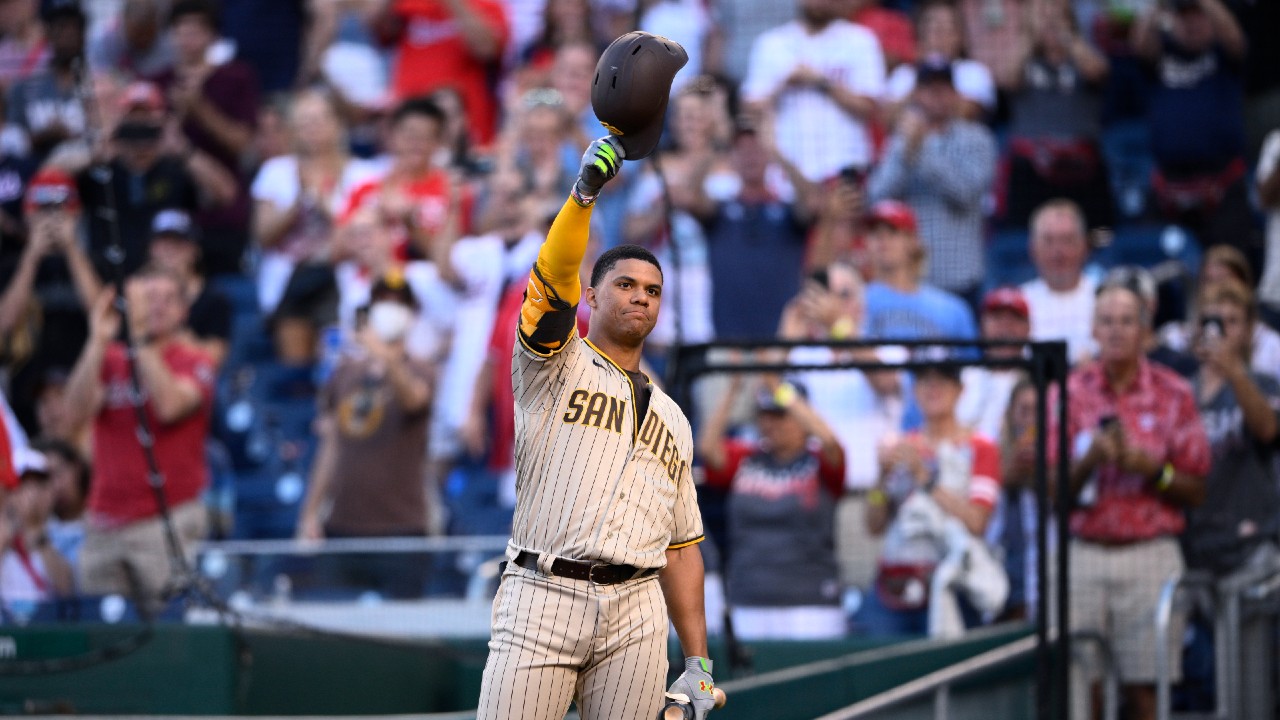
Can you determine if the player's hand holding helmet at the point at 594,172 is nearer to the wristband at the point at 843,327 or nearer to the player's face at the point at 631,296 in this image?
the player's face at the point at 631,296

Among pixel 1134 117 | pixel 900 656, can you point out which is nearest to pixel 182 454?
pixel 900 656

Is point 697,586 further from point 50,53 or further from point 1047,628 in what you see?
point 50,53

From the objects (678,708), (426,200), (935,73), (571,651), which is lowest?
(678,708)

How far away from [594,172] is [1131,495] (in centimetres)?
435

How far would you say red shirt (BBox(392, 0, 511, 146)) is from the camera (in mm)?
10734

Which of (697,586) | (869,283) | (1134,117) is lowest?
(697,586)

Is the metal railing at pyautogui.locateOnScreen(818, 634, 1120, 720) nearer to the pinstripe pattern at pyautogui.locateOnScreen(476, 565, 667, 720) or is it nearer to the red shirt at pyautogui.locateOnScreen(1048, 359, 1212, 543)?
the red shirt at pyautogui.locateOnScreen(1048, 359, 1212, 543)

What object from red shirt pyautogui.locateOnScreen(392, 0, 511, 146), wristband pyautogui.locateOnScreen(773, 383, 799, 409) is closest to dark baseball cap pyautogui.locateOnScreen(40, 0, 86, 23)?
red shirt pyautogui.locateOnScreen(392, 0, 511, 146)

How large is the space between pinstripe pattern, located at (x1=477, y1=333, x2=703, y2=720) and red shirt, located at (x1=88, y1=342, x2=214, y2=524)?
4931 millimetres

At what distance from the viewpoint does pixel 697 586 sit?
4.24m

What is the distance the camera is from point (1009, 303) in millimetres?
8219

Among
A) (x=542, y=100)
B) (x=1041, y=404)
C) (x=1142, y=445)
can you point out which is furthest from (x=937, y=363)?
(x=542, y=100)

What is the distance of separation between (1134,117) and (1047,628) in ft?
14.0

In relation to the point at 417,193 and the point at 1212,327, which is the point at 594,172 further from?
the point at 417,193
